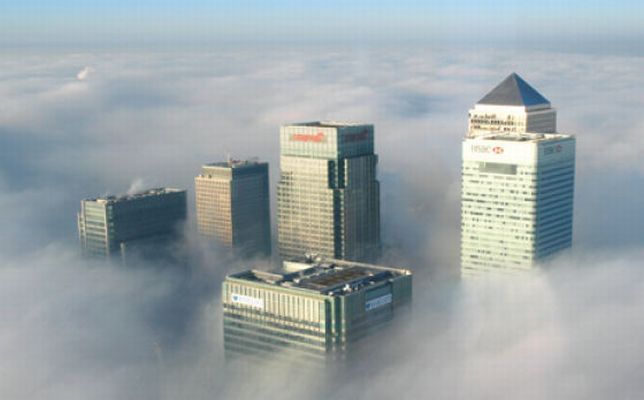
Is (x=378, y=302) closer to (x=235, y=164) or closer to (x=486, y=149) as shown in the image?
(x=486, y=149)

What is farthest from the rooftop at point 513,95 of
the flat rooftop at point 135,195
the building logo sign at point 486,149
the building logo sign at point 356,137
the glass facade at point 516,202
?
the flat rooftop at point 135,195

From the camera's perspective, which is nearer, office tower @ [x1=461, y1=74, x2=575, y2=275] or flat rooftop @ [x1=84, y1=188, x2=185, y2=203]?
office tower @ [x1=461, y1=74, x2=575, y2=275]

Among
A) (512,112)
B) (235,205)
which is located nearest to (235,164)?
(235,205)

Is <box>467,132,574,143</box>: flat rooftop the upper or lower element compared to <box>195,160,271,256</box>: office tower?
upper

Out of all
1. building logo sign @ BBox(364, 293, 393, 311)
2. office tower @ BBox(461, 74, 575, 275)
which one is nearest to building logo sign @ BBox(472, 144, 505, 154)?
office tower @ BBox(461, 74, 575, 275)

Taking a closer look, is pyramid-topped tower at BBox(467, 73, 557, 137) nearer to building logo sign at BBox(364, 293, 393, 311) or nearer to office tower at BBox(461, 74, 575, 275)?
office tower at BBox(461, 74, 575, 275)

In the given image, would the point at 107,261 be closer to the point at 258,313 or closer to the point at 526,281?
the point at 258,313

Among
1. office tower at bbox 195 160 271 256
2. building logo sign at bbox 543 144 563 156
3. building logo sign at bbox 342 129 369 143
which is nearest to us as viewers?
building logo sign at bbox 543 144 563 156
